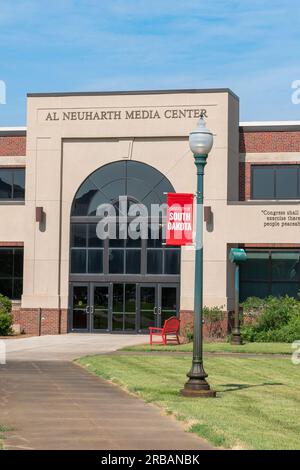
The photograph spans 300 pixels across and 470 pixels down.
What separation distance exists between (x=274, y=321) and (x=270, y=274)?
591 cm

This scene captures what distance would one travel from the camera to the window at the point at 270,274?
39.7 m

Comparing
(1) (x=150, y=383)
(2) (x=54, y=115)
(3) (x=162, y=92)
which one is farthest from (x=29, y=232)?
(1) (x=150, y=383)

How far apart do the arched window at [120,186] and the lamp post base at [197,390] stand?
22.6 m

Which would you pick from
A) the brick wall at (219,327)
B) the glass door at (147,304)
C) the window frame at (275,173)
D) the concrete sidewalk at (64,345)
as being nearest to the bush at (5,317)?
the concrete sidewalk at (64,345)

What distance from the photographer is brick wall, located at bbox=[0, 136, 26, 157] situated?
4200 cm

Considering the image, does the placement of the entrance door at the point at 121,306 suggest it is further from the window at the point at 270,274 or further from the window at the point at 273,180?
the window at the point at 273,180

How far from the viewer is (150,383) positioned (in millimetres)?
17562

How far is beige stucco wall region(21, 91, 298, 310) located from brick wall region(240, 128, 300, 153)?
1.39 m

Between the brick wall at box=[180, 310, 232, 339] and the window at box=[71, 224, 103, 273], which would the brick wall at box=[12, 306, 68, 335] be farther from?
the brick wall at box=[180, 310, 232, 339]

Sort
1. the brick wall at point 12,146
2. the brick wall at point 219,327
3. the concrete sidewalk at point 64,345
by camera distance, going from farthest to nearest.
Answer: the brick wall at point 12,146
the brick wall at point 219,327
the concrete sidewalk at point 64,345

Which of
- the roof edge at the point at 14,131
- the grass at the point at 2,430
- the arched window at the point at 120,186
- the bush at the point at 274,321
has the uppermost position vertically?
the roof edge at the point at 14,131

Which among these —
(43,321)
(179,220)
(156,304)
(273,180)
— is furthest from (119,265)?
(179,220)
